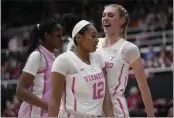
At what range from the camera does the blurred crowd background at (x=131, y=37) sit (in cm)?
1100

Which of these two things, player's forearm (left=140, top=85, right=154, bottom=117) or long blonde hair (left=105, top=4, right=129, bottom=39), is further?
long blonde hair (left=105, top=4, right=129, bottom=39)

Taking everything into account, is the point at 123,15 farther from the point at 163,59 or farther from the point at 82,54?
the point at 163,59

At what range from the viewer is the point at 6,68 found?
48.6 ft

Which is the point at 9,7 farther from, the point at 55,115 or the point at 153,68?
the point at 55,115

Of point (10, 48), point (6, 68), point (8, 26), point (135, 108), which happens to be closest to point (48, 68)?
point (135, 108)

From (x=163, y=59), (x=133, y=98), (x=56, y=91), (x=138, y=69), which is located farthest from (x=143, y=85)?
(x=163, y=59)

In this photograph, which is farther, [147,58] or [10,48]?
[10,48]

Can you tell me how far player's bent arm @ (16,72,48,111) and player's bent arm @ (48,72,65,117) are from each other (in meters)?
0.84

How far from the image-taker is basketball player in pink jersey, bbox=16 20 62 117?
4871mm

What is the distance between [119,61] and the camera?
4504 millimetres

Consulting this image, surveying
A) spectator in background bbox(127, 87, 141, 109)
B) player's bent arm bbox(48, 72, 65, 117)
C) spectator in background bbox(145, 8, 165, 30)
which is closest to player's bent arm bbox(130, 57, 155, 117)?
player's bent arm bbox(48, 72, 65, 117)

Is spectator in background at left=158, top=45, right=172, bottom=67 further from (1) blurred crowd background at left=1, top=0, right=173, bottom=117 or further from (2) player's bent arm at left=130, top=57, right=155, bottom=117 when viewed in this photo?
(2) player's bent arm at left=130, top=57, right=155, bottom=117

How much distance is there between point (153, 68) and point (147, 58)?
21.6 inches

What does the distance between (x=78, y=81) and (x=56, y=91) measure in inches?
7.1
